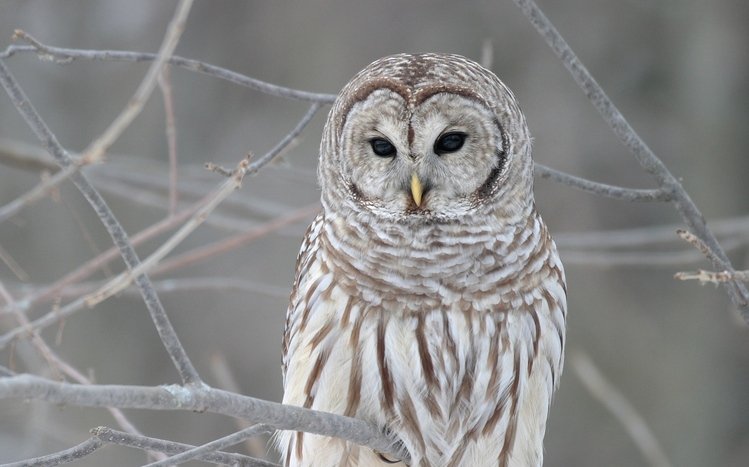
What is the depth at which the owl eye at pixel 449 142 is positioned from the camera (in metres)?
3.32

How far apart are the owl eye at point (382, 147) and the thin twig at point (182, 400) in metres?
0.89

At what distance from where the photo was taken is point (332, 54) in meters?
7.89

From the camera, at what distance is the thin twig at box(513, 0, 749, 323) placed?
123 inches

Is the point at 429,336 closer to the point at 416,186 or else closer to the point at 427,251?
the point at 427,251

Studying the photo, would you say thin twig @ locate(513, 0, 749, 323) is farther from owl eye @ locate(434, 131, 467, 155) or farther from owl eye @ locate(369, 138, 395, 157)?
owl eye @ locate(369, 138, 395, 157)

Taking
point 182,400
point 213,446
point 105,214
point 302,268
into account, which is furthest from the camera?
point 302,268

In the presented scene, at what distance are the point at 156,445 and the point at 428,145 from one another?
1.28m

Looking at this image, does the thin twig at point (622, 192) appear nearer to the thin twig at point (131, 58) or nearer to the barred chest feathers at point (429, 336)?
the barred chest feathers at point (429, 336)

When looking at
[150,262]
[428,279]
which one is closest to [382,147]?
[428,279]

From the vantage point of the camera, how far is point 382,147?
3.32 m

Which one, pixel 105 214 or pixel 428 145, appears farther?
pixel 428 145

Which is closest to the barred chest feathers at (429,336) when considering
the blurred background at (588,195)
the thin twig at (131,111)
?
the thin twig at (131,111)

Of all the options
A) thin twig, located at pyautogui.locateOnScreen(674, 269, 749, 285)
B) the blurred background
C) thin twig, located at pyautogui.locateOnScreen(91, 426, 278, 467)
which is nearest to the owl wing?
thin twig, located at pyautogui.locateOnScreen(91, 426, 278, 467)

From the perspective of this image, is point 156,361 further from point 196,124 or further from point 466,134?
point 466,134
